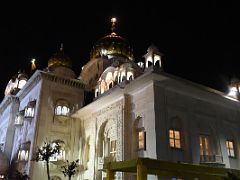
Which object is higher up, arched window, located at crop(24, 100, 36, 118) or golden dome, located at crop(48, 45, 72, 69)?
golden dome, located at crop(48, 45, 72, 69)

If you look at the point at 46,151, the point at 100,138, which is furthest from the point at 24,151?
the point at 100,138

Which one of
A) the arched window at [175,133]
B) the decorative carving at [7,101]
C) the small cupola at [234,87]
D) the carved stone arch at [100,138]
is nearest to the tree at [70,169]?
the carved stone arch at [100,138]

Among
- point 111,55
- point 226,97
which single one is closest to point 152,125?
point 226,97

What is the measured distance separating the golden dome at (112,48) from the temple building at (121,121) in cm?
258

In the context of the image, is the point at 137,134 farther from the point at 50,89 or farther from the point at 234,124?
the point at 50,89

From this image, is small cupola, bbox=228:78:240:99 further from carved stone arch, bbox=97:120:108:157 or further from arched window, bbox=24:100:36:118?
arched window, bbox=24:100:36:118

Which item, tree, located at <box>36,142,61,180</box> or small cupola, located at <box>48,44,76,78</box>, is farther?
small cupola, located at <box>48,44,76,78</box>

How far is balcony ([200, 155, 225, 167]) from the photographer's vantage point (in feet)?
51.6

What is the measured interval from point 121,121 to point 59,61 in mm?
11737

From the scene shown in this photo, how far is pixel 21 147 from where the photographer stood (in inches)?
826

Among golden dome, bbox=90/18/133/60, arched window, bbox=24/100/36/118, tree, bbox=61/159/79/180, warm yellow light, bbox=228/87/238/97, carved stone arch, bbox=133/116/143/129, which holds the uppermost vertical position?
golden dome, bbox=90/18/133/60

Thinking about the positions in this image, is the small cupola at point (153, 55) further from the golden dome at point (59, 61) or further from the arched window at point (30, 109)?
the golden dome at point (59, 61)

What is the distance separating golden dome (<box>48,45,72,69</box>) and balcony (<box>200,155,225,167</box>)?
50.0 feet

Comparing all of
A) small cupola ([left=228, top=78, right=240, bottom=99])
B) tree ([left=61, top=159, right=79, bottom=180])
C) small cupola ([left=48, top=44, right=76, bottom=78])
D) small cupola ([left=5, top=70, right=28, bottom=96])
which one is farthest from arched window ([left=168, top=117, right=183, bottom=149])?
small cupola ([left=5, top=70, right=28, bottom=96])
